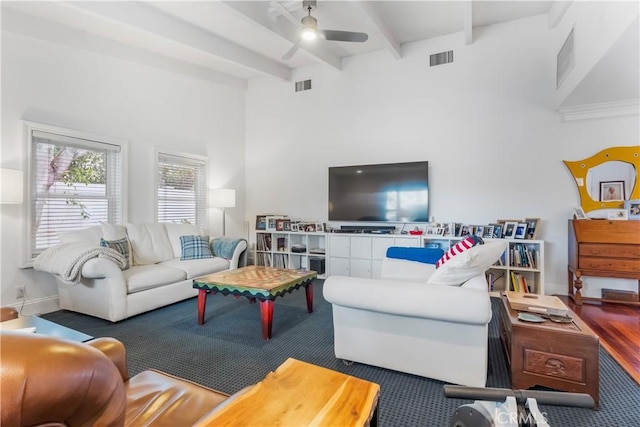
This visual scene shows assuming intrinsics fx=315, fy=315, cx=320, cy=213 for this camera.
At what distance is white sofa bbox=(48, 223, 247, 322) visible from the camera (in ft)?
9.54

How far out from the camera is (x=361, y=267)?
14.6 feet

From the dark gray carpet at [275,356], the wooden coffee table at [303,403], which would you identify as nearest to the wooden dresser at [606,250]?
the dark gray carpet at [275,356]

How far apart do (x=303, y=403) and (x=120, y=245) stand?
10.9 feet

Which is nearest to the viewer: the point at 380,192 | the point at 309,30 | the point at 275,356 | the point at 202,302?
the point at 275,356

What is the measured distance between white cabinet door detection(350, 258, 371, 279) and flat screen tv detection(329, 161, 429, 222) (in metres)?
0.64

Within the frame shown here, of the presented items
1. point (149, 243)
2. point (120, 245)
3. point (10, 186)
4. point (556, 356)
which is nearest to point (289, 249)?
point (149, 243)

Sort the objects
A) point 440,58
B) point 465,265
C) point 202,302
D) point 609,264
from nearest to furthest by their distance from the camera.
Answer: point 465,265
point 202,302
point 609,264
point 440,58

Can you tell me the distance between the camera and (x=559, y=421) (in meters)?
1.63

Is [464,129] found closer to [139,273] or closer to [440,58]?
[440,58]

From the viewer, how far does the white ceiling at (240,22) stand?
10.7ft

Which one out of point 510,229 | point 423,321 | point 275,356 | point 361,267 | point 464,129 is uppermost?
point 464,129

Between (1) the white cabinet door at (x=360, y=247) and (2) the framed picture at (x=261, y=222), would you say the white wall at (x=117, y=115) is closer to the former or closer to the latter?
(2) the framed picture at (x=261, y=222)

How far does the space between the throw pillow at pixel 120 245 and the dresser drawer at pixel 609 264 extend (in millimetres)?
4900

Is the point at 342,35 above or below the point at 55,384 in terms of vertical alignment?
above
